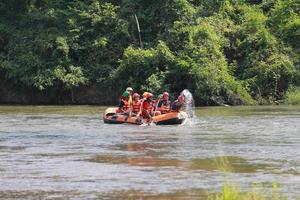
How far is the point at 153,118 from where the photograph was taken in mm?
26891

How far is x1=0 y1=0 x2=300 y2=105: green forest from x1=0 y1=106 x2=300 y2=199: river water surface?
26.1 feet

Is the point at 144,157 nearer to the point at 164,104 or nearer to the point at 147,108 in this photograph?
the point at 147,108

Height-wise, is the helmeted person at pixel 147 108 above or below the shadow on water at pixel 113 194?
above

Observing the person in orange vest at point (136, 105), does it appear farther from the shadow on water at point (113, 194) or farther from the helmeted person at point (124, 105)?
the shadow on water at point (113, 194)

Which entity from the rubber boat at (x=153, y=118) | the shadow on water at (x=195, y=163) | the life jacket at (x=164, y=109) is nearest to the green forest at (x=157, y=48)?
the life jacket at (x=164, y=109)

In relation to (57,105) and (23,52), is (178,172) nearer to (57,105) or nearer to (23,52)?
(57,105)

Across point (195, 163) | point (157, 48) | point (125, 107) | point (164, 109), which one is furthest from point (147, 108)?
point (157, 48)

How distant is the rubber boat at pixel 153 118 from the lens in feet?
87.3

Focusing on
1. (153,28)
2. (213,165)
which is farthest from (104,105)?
(213,165)

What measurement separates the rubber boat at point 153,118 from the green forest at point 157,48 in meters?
9.07

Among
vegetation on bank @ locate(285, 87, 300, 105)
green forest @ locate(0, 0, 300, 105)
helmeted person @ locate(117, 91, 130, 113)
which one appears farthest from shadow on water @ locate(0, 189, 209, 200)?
vegetation on bank @ locate(285, 87, 300, 105)

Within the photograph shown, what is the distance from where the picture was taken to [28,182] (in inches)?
547

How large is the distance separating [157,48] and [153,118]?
11.8 metres

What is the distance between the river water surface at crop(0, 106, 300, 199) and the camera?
13.2 meters
